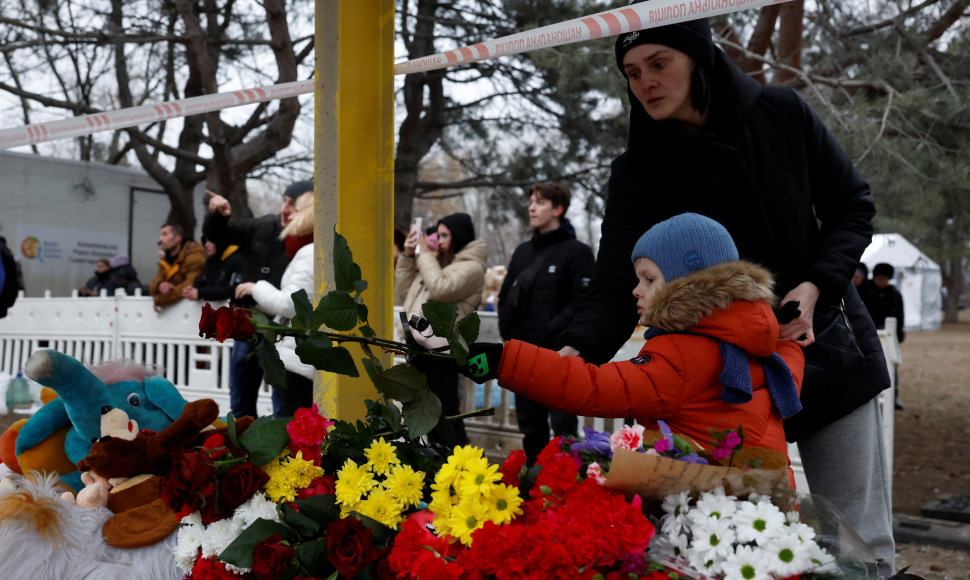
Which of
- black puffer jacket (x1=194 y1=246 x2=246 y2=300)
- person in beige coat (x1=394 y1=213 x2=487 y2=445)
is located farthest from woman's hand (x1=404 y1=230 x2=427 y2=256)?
black puffer jacket (x1=194 y1=246 x2=246 y2=300)

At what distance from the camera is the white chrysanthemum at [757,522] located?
129 cm

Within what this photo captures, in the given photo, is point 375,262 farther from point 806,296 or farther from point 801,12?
point 801,12

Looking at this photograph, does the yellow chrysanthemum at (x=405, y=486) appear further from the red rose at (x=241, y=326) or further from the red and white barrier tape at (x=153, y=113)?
the red and white barrier tape at (x=153, y=113)

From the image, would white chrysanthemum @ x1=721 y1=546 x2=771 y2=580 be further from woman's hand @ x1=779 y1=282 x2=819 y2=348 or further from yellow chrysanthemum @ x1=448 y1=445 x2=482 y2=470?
woman's hand @ x1=779 y1=282 x2=819 y2=348

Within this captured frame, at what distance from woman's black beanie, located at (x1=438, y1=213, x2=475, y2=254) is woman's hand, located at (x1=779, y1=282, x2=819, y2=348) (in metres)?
3.92

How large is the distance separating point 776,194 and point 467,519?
1151 millimetres

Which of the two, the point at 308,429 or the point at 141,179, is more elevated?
the point at 141,179

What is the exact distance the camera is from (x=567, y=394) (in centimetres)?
176

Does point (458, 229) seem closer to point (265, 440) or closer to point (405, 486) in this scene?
point (265, 440)

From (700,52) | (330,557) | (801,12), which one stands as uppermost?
(801,12)

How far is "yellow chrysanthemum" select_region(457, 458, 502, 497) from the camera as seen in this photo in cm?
149

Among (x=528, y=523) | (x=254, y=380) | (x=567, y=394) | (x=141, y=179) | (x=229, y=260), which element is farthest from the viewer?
(x=141, y=179)

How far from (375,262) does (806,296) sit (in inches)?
41.3

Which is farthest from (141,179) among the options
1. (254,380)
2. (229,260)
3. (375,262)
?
(375,262)
